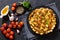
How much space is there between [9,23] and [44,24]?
0.34 m

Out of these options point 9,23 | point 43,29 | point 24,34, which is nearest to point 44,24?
point 43,29

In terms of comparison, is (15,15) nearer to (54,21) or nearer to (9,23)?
(9,23)

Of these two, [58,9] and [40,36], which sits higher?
[58,9]

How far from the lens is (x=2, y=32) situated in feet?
5.90

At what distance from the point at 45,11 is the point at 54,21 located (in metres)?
0.12

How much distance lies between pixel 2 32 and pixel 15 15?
19cm

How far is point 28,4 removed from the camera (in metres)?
1.83

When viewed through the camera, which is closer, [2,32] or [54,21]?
[54,21]

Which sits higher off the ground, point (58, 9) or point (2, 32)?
point (58, 9)

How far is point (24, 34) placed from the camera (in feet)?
5.80

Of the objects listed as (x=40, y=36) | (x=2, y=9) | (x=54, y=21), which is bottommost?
(x=40, y=36)

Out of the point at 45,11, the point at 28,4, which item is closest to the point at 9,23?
the point at 28,4

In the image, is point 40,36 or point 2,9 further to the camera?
point 2,9

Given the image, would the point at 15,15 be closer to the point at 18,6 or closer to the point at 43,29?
the point at 18,6
